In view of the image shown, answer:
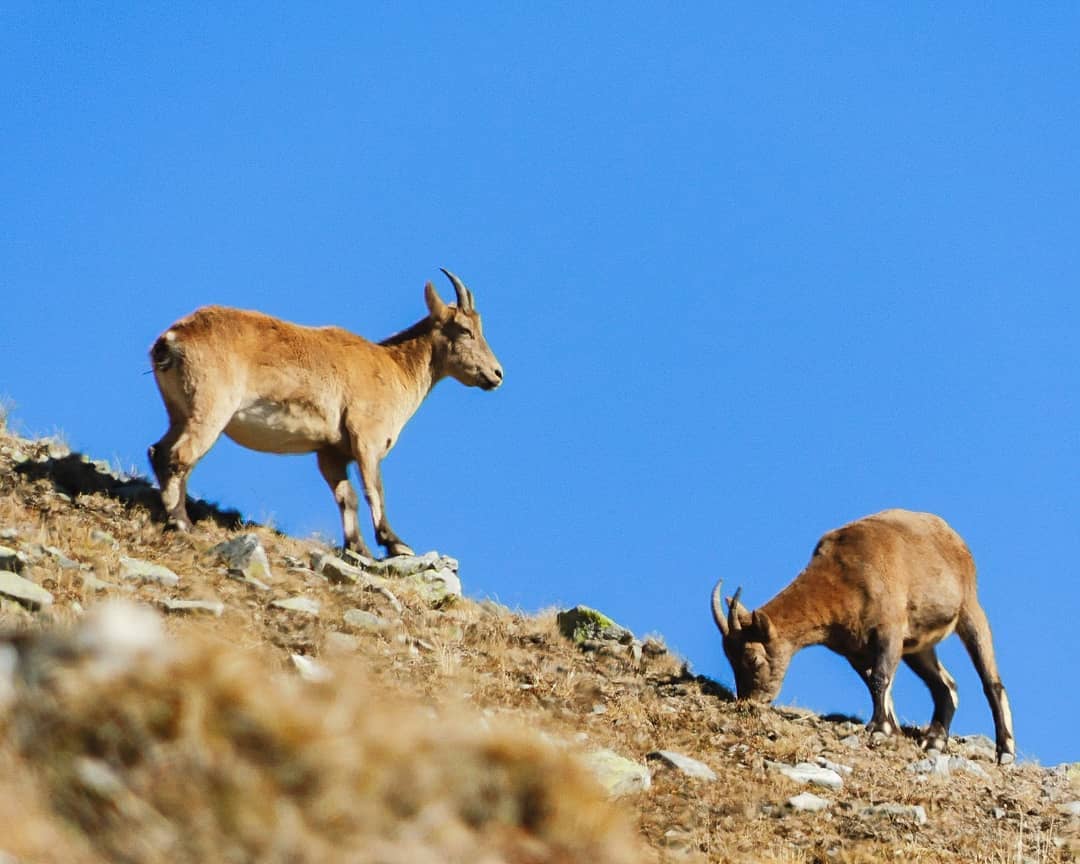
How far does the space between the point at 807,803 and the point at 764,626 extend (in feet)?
16.5

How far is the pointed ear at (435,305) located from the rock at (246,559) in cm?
563

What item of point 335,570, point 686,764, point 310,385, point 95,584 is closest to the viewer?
point 686,764

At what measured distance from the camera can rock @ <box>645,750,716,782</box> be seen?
1075 centimetres

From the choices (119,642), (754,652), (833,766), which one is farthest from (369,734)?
(754,652)

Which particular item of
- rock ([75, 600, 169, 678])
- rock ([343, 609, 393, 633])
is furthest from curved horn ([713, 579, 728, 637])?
rock ([75, 600, 169, 678])

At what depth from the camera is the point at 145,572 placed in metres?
12.0

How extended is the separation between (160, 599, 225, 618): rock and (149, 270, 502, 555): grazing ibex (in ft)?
10.4

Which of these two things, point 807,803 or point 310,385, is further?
point 310,385

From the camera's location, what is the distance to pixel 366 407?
54.0 ft

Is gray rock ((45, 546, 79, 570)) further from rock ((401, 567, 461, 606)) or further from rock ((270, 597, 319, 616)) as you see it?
rock ((401, 567, 461, 606))

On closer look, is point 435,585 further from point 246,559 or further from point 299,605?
point 299,605

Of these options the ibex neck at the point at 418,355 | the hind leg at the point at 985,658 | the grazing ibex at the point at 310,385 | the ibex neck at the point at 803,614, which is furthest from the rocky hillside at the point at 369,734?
the ibex neck at the point at 418,355

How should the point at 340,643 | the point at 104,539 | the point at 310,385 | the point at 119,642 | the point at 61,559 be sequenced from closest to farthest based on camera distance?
the point at 119,642
the point at 340,643
the point at 61,559
the point at 104,539
the point at 310,385

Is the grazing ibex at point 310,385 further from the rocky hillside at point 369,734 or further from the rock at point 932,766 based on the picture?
the rock at point 932,766
